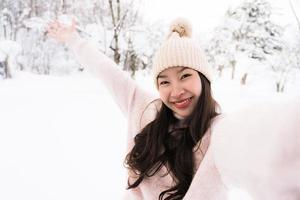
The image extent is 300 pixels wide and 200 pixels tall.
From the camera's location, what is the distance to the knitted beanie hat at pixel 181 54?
1024 mm

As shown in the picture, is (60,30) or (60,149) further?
(60,149)

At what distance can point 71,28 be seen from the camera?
1668 mm

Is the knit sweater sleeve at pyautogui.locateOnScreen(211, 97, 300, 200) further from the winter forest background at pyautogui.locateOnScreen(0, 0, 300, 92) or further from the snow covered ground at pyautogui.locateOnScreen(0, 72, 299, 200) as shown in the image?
the winter forest background at pyautogui.locateOnScreen(0, 0, 300, 92)

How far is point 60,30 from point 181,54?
88 centimetres

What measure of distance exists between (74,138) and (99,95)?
15.1 ft

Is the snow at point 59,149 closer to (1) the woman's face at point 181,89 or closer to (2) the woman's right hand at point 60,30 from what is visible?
(2) the woman's right hand at point 60,30

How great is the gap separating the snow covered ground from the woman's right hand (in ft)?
5.23

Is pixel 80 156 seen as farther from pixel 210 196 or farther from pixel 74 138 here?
pixel 210 196

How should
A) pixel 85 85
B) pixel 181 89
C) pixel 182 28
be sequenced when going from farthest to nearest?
1. pixel 85 85
2. pixel 182 28
3. pixel 181 89

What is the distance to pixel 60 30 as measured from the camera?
1655 millimetres

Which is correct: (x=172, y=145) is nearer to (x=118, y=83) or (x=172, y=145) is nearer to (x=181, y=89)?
(x=181, y=89)

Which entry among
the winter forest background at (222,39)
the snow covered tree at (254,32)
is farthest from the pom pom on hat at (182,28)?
the snow covered tree at (254,32)

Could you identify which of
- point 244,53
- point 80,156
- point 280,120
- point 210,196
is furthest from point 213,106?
point 244,53

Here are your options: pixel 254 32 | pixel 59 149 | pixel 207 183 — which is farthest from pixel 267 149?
pixel 254 32
